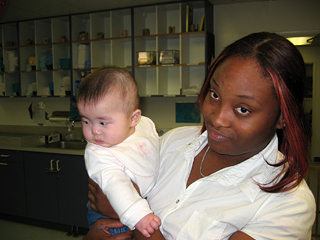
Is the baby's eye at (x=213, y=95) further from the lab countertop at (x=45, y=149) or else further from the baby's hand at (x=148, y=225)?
the lab countertop at (x=45, y=149)

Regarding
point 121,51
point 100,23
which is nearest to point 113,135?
point 121,51

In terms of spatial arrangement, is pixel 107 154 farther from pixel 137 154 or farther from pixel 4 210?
pixel 4 210

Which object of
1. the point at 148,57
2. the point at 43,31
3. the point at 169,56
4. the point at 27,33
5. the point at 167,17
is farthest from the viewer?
the point at 27,33

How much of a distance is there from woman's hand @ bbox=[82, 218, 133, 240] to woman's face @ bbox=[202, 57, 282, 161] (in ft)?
1.84

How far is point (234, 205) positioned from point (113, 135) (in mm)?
582

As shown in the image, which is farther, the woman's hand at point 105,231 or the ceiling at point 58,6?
the ceiling at point 58,6

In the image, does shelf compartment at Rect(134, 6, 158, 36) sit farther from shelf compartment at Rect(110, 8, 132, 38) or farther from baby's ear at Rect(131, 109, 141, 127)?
baby's ear at Rect(131, 109, 141, 127)

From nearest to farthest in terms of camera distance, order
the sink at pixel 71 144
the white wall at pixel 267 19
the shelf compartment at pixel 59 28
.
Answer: the white wall at pixel 267 19 → the sink at pixel 71 144 → the shelf compartment at pixel 59 28

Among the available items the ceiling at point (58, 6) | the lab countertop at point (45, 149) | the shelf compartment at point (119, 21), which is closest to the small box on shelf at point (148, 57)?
the shelf compartment at point (119, 21)

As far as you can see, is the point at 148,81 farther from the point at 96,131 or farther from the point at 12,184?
the point at 96,131

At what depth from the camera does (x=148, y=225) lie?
3.07 ft

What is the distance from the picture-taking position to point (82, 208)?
337 cm

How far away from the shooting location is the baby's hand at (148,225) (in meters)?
0.93

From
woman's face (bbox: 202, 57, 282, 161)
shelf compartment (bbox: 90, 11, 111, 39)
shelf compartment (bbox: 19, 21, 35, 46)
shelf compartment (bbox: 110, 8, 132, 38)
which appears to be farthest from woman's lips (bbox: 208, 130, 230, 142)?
shelf compartment (bbox: 19, 21, 35, 46)
